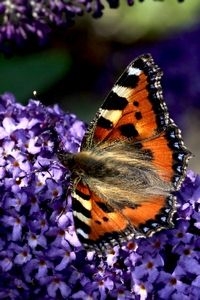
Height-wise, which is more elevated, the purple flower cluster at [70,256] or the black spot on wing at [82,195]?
the black spot on wing at [82,195]

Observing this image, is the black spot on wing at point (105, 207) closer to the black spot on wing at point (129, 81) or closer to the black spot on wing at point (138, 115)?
the black spot on wing at point (138, 115)

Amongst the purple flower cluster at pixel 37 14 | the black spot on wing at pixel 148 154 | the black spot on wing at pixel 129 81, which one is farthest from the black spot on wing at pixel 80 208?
the purple flower cluster at pixel 37 14

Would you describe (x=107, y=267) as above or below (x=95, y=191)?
below

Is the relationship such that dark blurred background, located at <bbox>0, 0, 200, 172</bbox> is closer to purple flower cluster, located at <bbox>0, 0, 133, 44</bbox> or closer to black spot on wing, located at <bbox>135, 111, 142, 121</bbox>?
purple flower cluster, located at <bbox>0, 0, 133, 44</bbox>

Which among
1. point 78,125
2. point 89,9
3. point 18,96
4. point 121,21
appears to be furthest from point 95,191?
point 121,21

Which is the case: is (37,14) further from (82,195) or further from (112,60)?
(82,195)

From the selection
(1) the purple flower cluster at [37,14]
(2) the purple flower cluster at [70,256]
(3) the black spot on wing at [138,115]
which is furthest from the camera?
(1) the purple flower cluster at [37,14]

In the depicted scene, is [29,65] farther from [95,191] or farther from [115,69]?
[95,191]

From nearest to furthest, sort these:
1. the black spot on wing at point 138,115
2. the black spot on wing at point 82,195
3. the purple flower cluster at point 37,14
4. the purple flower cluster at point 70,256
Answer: the black spot on wing at point 82,195, the purple flower cluster at point 70,256, the black spot on wing at point 138,115, the purple flower cluster at point 37,14
